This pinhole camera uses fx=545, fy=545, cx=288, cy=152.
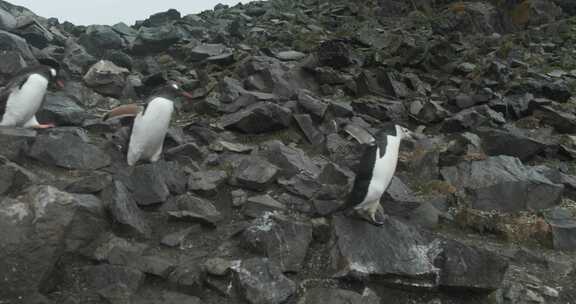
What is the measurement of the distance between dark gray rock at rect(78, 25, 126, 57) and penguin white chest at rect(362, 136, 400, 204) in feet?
30.2

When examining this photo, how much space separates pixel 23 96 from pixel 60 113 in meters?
0.92

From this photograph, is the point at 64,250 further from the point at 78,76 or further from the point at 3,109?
the point at 78,76

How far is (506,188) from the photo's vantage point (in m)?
7.20

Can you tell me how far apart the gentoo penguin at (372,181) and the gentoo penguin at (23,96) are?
15.1 feet

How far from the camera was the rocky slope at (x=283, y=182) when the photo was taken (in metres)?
5.13

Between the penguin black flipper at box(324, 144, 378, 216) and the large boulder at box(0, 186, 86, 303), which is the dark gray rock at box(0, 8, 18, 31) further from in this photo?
the penguin black flipper at box(324, 144, 378, 216)

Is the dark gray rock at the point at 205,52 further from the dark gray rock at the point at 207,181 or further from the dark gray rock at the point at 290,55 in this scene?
the dark gray rock at the point at 207,181

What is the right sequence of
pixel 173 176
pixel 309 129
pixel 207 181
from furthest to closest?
1. pixel 309 129
2. pixel 207 181
3. pixel 173 176

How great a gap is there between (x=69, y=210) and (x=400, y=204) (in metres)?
3.74

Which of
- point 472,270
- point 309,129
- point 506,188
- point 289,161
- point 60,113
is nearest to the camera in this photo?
point 472,270

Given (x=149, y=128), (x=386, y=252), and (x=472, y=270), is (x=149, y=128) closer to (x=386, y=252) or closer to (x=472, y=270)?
(x=386, y=252)

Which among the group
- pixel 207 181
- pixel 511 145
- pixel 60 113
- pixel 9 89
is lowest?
pixel 511 145

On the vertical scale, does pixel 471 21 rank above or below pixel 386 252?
below

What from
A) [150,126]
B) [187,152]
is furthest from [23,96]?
[187,152]
